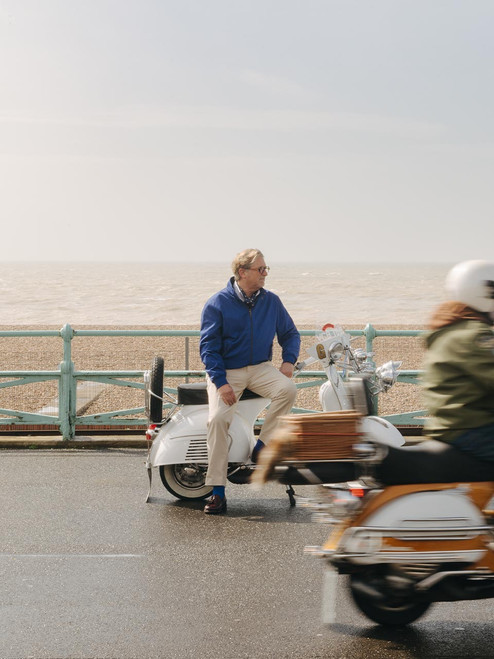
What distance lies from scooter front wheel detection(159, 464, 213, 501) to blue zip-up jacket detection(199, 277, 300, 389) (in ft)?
2.94

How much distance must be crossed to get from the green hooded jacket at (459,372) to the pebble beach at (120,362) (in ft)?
12.0

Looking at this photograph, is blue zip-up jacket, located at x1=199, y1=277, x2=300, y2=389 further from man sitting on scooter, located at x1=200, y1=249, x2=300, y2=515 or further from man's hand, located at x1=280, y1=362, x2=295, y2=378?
man's hand, located at x1=280, y1=362, x2=295, y2=378

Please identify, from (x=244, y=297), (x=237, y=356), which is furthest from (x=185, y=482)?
(x=244, y=297)

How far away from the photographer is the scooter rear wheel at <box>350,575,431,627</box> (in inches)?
177

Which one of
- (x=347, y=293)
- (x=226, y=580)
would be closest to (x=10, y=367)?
(x=226, y=580)

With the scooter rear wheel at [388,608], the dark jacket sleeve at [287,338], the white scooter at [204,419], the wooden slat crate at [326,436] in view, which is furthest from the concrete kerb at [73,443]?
the wooden slat crate at [326,436]

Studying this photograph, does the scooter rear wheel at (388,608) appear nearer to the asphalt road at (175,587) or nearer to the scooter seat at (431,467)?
the asphalt road at (175,587)

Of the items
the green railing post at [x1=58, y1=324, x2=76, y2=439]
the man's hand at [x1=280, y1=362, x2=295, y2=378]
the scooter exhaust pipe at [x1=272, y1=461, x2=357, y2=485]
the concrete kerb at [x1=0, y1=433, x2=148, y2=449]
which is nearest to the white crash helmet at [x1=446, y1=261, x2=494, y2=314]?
the scooter exhaust pipe at [x1=272, y1=461, x2=357, y2=485]

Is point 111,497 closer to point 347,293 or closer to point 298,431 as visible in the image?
point 298,431

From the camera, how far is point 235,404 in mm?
7289

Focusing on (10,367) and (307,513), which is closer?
(307,513)

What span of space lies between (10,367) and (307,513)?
14.9 meters

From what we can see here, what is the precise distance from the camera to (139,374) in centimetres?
→ 1047

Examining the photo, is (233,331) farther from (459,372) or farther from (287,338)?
(459,372)
